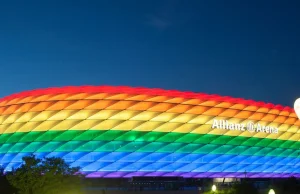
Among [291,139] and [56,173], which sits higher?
[291,139]

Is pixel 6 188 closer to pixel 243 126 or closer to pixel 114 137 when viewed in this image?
pixel 114 137

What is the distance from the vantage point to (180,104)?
199 feet

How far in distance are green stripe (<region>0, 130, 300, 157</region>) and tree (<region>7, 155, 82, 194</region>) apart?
19.9 meters

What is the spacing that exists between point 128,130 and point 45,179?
2383 cm

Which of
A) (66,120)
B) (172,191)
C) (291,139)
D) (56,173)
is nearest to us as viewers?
(56,173)

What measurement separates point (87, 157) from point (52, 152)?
4.02 m

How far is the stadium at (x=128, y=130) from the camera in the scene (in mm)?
57875

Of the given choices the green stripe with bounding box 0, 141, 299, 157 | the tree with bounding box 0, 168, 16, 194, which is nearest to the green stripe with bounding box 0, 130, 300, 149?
the green stripe with bounding box 0, 141, 299, 157

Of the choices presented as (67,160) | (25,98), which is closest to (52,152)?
(67,160)

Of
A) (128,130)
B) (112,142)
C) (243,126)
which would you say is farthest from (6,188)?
(243,126)

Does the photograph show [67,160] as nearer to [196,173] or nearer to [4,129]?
[4,129]

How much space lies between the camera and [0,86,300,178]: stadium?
57.9 m

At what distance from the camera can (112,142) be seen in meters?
58.6

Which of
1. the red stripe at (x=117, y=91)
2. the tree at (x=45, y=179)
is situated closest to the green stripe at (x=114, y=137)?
the red stripe at (x=117, y=91)
